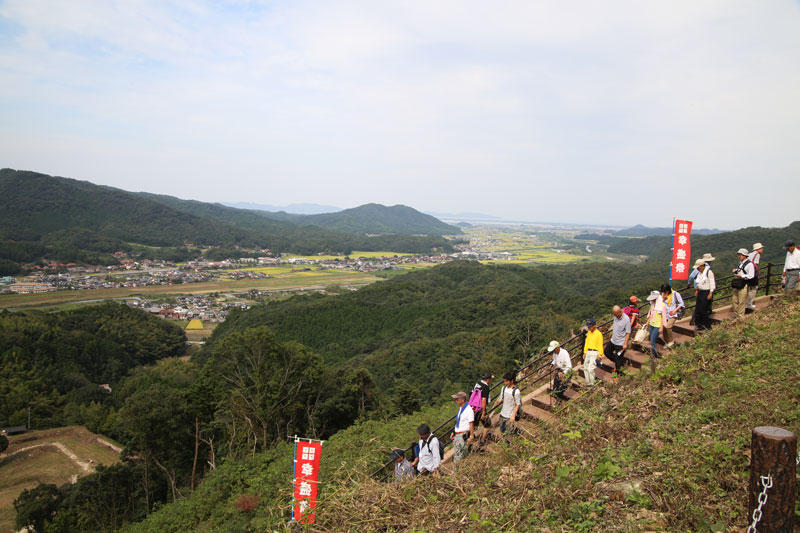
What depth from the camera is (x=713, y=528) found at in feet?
8.82

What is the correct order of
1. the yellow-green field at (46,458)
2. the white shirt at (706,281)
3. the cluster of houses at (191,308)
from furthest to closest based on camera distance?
1. the cluster of houses at (191,308)
2. the yellow-green field at (46,458)
3. the white shirt at (706,281)

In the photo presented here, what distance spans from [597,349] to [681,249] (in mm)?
3743

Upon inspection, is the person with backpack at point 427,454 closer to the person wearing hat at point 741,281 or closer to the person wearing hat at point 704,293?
the person wearing hat at point 704,293

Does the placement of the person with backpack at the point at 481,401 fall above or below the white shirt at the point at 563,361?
below

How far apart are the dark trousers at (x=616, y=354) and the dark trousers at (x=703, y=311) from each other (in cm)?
182

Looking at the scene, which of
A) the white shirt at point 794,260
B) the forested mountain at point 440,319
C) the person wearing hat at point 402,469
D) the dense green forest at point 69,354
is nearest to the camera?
the person wearing hat at point 402,469

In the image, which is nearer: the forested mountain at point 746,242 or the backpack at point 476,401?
the backpack at point 476,401

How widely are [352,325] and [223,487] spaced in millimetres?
38219

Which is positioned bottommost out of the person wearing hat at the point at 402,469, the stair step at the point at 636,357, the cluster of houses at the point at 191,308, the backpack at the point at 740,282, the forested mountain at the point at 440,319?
the cluster of houses at the point at 191,308

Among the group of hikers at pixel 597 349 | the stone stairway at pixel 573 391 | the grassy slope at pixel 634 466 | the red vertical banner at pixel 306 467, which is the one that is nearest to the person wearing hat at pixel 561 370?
the group of hikers at pixel 597 349

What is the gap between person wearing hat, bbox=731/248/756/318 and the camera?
23.1 feet

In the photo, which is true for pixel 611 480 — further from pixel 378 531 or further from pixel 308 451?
pixel 308 451

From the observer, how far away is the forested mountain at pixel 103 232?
105 m

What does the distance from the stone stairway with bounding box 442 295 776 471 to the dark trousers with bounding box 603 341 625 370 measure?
0.47 ft
